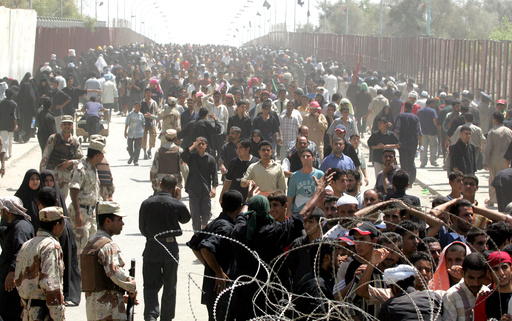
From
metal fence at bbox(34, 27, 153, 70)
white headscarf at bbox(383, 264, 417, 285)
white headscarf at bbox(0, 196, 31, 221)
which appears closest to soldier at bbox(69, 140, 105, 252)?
white headscarf at bbox(0, 196, 31, 221)

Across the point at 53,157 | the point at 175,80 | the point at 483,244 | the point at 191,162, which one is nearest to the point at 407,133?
the point at 191,162

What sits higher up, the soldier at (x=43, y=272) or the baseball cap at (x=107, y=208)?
the baseball cap at (x=107, y=208)

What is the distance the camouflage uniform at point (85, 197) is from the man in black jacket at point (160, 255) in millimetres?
1347

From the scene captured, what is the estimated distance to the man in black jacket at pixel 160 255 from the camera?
7.92 meters

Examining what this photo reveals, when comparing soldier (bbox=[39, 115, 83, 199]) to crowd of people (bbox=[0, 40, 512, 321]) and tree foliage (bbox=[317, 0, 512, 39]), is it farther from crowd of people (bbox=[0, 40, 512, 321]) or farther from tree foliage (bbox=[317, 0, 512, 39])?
tree foliage (bbox=[317, 0, 512, 39])

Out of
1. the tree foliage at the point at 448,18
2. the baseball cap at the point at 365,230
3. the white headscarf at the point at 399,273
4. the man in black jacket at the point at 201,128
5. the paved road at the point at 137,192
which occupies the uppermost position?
the tree foliage at the point at 448,18

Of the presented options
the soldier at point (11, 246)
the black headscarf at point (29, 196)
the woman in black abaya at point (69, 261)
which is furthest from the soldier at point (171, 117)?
the soldier at point (11, 246)

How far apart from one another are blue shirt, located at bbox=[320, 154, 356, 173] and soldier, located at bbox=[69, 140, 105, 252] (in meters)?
2.74

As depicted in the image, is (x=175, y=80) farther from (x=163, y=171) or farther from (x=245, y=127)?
(x=163, y=171)

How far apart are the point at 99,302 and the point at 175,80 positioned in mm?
20210

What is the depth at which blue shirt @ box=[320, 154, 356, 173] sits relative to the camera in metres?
10.6

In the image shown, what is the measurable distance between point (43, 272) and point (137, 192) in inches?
362

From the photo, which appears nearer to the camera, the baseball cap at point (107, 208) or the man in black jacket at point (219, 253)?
the baseball cap at point (107, 208)

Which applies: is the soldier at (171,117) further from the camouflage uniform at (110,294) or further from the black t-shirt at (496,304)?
the black t-shirt at (496,304)
